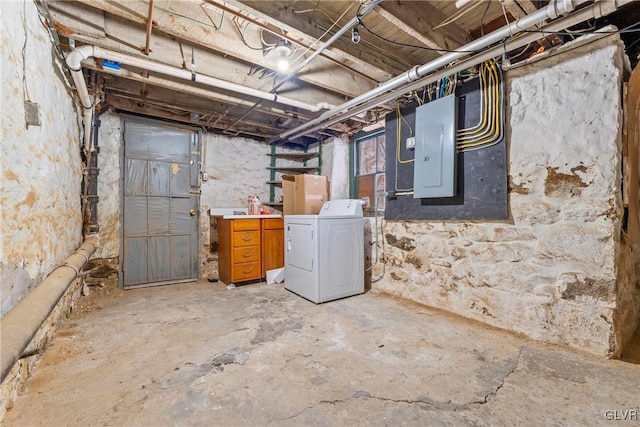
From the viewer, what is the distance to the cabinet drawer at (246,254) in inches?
134

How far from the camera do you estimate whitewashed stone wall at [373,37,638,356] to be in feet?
5.41

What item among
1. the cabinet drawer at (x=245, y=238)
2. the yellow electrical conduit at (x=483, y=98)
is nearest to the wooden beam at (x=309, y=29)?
the yellow electrical conduit at (x=483, y=98)

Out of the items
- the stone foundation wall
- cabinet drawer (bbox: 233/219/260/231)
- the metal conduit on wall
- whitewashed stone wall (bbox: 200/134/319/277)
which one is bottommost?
the stone foundation wall

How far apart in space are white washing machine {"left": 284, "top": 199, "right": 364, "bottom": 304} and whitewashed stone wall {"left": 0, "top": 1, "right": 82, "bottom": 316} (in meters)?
1.95

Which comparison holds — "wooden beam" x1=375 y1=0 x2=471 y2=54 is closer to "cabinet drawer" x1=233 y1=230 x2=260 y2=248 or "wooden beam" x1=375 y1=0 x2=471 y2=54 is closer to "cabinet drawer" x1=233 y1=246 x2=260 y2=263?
"cabinet drawer" x1=233 y1=230 x2=260 y2=248

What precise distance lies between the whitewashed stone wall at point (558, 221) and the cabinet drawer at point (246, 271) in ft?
7.75

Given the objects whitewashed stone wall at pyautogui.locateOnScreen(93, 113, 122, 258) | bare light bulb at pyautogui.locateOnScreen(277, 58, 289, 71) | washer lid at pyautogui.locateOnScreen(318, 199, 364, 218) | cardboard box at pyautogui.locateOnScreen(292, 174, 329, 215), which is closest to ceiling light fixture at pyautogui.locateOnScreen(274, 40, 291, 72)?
bare light bulb at pyautogui.locateOnScreen(277, 58, 289, 71)

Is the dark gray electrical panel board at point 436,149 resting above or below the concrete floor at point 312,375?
above

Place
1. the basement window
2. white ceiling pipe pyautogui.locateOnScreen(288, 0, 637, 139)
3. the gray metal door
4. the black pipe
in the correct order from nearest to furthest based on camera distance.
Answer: white ceiling pipe pyautogui.locateOnScreen(288, 0, 637, 139) → the black pipe → the gray metal door → the basement window

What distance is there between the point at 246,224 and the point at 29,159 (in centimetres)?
221

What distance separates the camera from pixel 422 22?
6.24 feet

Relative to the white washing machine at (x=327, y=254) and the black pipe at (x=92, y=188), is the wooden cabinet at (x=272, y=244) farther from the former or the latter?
the black pipe at (x=92, y=188)

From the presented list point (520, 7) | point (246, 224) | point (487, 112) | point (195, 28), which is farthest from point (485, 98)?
point (246, 224)

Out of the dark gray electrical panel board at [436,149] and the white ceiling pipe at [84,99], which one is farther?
the dark gray electrical panel board at [436,149]
